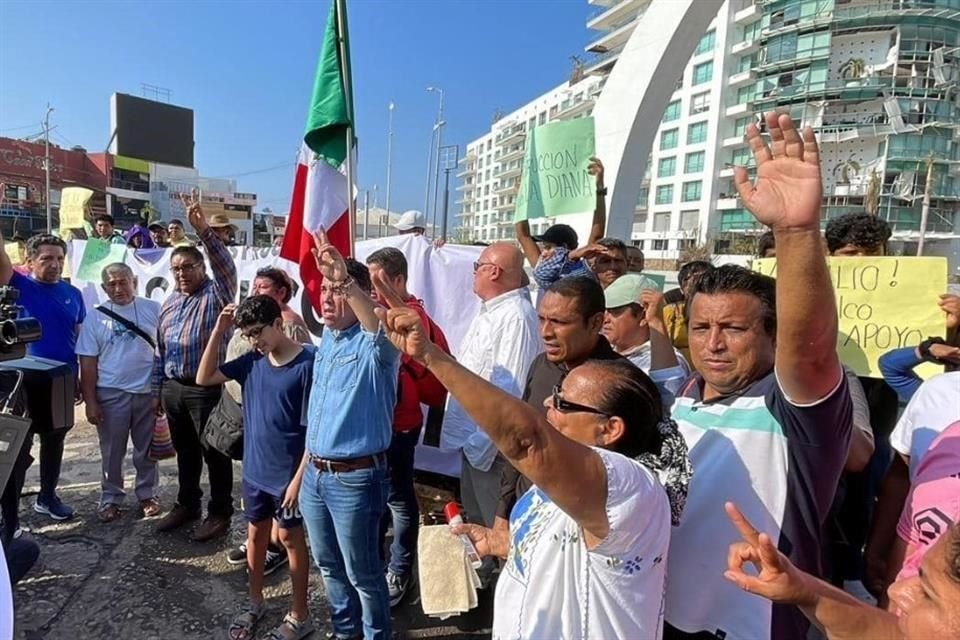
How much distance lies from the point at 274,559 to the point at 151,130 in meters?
58.7

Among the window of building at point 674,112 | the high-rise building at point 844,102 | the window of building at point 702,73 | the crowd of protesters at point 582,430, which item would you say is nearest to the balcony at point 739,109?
the high-rise building at point 844,102

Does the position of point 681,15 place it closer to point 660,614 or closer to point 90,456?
point 660,614

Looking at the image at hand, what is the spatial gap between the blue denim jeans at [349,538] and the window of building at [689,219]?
52900 mm

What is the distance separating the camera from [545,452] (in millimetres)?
1044

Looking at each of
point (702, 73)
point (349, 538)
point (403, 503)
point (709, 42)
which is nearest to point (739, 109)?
point (702, 73)

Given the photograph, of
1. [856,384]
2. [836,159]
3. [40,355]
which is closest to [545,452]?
[856,384]

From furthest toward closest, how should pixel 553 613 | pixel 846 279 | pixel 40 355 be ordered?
1. pixel 40 355
2. pixel 846 279
3. pixel 553 613

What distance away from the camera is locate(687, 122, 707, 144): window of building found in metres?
51.6

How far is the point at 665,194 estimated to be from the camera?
54750 mm

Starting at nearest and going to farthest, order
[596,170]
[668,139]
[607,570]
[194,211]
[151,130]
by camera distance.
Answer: [607,570], [194,211], [596,170], [151,130], [668,139]

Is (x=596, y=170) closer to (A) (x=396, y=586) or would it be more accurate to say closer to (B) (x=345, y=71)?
(B) (x=345, y=71)

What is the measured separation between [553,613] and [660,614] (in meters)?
0.26

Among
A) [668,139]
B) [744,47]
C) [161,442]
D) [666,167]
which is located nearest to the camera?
[161,442]

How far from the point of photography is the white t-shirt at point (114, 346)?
149 inches
